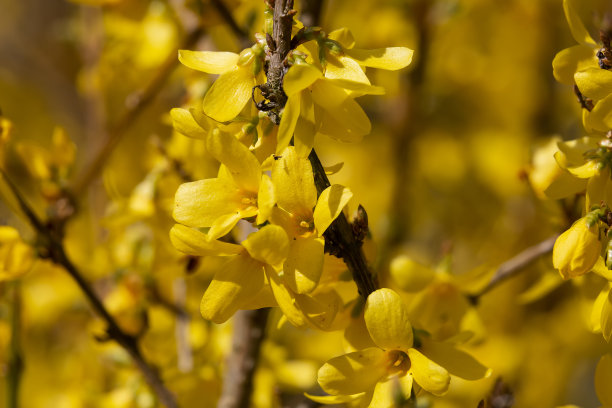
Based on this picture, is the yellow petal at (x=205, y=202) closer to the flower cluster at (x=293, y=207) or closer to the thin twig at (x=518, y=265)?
the flower cluster at (x=293, y=207)

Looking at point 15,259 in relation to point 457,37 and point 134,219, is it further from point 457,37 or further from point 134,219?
point 457,37

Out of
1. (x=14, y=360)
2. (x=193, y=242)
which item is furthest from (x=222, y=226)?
(x=14, y=360)

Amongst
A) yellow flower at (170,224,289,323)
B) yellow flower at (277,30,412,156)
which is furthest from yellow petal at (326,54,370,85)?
yellow flower at (170,224,289,323)

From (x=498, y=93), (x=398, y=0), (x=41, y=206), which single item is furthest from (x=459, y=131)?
(x=41, y=206)

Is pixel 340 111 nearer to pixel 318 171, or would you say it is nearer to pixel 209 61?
pixel 318 171

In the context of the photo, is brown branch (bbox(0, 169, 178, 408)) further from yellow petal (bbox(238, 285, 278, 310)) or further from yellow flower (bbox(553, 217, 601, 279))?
yellow flower (bbox(553, 217, 601, 279))
